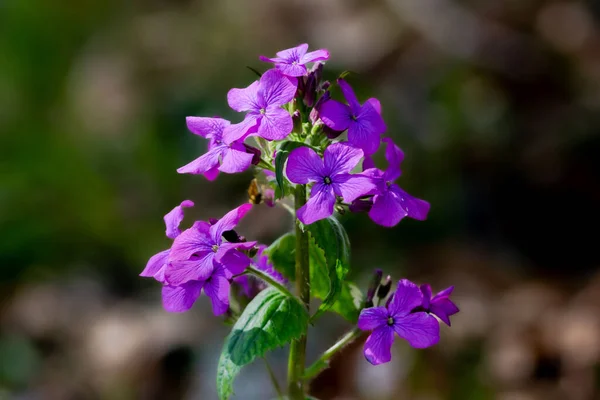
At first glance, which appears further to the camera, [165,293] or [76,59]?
[76,59]

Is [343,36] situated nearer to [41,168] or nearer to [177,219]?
[41,168]

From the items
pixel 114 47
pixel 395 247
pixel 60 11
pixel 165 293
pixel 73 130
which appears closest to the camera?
pixel 165 293

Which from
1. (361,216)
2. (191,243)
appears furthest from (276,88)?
(361,216)

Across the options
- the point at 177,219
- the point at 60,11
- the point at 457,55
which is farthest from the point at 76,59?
the point at 177,219

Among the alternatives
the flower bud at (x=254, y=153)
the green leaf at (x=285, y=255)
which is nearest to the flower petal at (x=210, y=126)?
the flower bud at (x=254, y=153)

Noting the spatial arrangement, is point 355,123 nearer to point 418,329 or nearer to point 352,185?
point 352,185

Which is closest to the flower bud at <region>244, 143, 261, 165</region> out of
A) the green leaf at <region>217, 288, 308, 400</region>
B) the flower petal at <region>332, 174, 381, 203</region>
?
the flower petal at <region>332, 174, 381, 203</region>

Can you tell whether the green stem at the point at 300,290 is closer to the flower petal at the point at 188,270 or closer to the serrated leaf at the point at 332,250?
the serrated leaf at the point at 332,250
